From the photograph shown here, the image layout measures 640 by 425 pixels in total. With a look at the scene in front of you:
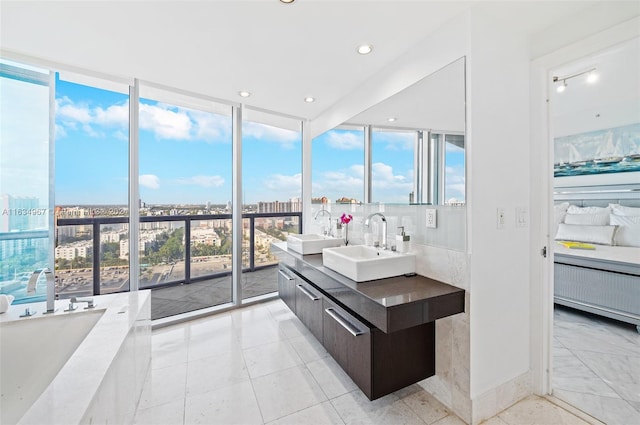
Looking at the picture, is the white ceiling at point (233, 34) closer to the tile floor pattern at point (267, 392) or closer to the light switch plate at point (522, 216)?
the light switch plate at point (522, 216)

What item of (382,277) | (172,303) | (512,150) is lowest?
(172,303)

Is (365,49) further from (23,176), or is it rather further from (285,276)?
(23,176)

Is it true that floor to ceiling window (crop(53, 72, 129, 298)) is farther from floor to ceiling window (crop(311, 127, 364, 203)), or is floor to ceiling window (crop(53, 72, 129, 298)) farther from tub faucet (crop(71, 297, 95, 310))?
floor to ceiling window (crop(311, 127, 364, 203))

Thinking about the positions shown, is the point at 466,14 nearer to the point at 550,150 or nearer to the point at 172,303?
the point at 550,150

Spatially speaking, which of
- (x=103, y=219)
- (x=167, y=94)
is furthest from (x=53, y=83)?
(x=103, y=219)

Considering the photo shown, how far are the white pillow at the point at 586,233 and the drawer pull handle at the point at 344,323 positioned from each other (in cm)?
361

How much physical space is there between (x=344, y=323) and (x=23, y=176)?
2.76 m

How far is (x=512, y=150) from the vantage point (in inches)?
71.0

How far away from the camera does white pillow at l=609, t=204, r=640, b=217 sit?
10.6 ft

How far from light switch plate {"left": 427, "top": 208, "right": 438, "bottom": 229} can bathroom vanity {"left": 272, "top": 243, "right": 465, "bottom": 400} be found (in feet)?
1.23

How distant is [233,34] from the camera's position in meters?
1.93

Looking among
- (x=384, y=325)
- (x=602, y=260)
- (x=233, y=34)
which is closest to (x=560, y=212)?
(x=602, y=260)

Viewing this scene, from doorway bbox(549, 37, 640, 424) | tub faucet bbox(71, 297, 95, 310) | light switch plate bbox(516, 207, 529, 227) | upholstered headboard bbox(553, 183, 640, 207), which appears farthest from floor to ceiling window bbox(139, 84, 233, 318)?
upholstered headboard bbox(553, 183, 640, 207)

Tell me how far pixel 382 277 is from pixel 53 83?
3.16m
